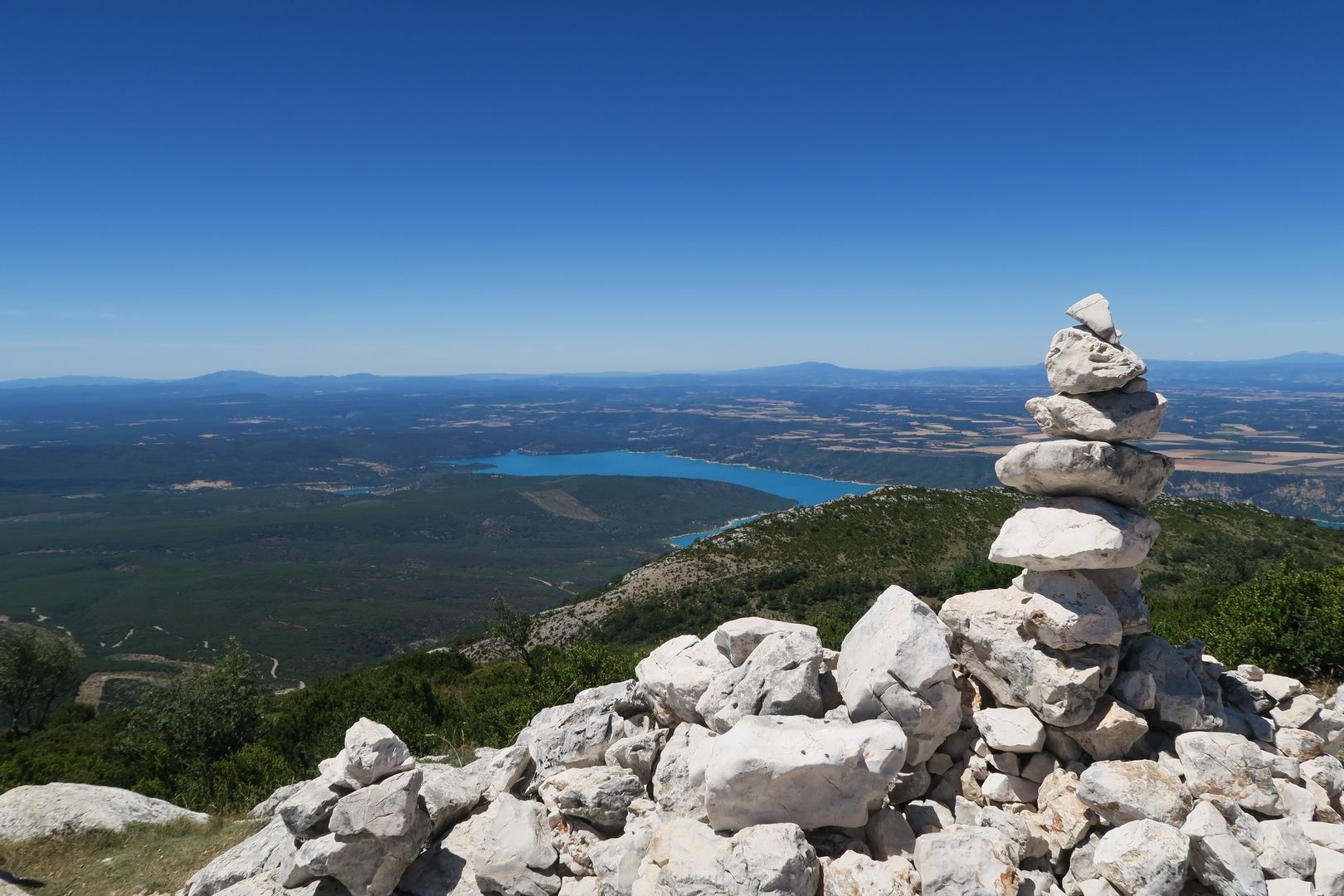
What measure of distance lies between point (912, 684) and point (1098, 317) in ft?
30.8

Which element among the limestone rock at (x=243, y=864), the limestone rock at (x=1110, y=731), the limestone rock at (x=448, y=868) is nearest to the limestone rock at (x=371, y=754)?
the limestone rock at (x=448, y=868)

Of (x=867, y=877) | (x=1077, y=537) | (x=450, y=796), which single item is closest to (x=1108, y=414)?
(x=1077, y=537)

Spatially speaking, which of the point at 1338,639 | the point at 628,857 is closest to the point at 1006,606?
the point at 628,857

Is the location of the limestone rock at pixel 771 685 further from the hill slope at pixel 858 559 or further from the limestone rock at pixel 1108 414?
the hill slope at pixel 858 559

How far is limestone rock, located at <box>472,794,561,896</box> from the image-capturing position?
13.5m

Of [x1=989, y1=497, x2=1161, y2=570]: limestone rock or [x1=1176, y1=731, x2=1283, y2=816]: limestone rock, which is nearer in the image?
Answer: [x1=1176, y1=731, x2=1283, y2=816]: limestone rock

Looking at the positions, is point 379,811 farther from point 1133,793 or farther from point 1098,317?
point 1098,317

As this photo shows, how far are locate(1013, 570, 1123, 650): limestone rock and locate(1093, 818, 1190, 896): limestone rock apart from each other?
11.8 ft

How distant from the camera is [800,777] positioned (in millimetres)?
12156

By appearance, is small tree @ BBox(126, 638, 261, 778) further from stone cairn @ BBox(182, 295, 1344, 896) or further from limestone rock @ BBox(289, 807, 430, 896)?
limestone rock @ BBox(289, 807, 430, 896)

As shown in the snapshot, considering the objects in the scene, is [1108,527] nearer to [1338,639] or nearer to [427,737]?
[1338,639]

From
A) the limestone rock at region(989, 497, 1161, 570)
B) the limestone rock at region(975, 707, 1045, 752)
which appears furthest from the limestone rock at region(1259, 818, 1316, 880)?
the limestone rock at region(989, 497, 1161, 570)

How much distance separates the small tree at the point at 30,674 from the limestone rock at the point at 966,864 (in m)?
68.7

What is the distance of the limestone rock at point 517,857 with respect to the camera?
1349cm
